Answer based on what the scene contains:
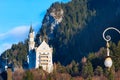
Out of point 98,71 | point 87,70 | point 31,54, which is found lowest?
point 98,71

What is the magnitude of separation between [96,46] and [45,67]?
30201 mm

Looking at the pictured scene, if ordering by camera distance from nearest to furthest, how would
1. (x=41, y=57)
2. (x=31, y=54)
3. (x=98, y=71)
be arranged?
(x=98, y=71), (x=41, y=57), (x=31, y=54)

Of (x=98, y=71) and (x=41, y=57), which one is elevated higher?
(x=41, y=57)

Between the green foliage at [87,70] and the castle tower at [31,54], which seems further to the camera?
the castle tower at [31,54]

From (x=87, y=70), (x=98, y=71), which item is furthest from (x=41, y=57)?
(x=98, y=71)

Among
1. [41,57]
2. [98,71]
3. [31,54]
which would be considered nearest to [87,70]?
[98,71]

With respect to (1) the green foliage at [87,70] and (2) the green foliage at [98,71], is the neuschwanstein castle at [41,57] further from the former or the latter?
(2) the green foliage at [98,71]

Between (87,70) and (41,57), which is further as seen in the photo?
(41,57)

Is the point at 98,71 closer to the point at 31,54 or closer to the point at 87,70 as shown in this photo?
the point at 87,70

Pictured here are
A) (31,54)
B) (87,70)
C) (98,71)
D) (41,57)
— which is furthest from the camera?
(31,54)

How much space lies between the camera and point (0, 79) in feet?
94.7

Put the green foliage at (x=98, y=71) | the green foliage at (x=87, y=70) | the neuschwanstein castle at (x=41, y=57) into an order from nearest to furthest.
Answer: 1. the green foliage at (x=98, y=71)
2. the green foliage at (x=87, y=70)
3. the neuschwanstein castle at (x=41, y=57)

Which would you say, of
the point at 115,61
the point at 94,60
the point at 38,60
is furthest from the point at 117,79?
the point at 38,60

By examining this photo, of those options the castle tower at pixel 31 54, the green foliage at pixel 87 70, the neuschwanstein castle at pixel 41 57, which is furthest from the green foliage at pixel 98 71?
the castle tower at pixel 31 54
